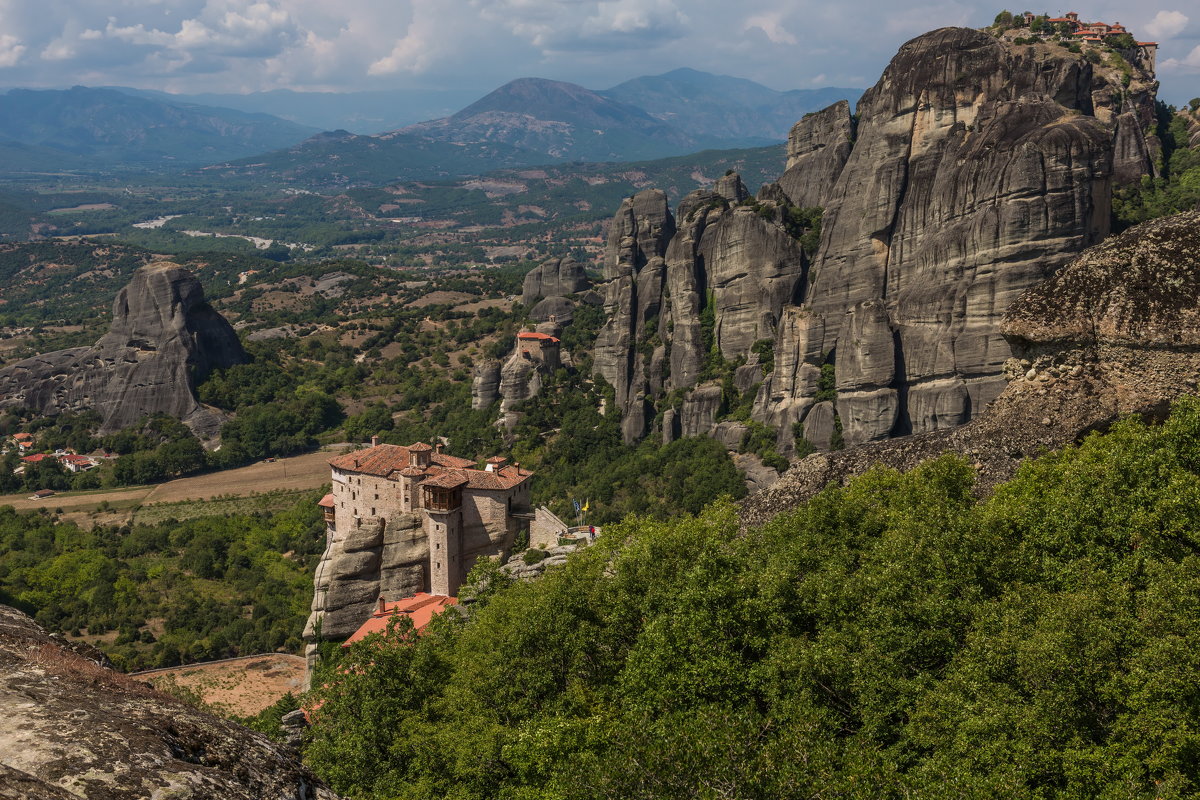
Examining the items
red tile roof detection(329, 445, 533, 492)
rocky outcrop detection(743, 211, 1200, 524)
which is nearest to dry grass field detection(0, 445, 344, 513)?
red tile roof detection(329, 445, 533, 492)

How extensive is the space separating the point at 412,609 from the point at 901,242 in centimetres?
4434

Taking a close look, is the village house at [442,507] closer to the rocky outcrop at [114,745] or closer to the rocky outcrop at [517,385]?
the rocky outcrop at [114,745]

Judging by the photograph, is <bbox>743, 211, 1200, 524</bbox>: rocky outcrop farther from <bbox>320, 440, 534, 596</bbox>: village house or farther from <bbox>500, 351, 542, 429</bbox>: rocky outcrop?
<bbox>500, 351, 542, 429</bbox>: rocky outcrop

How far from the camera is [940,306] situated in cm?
5791

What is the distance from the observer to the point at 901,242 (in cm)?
6353

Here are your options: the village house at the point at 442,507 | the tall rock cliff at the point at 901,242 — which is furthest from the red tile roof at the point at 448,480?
the tall rock cliff at the point at 901,242

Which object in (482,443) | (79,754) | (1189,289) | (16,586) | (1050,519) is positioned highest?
(1189,289)

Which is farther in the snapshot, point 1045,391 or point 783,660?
point 1045,391

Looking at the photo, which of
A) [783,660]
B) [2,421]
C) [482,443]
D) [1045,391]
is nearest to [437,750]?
[783,660]

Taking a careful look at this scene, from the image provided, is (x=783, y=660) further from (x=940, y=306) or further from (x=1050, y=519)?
(x=940, y=306)

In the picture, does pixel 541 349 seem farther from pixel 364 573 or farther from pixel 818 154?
pixel 364 573

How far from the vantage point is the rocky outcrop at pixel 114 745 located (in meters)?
6.68

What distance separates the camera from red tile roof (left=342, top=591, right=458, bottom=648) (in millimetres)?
38562

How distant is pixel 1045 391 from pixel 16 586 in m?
70.7
